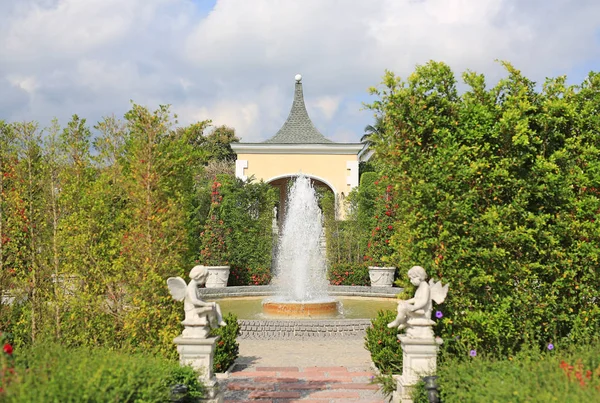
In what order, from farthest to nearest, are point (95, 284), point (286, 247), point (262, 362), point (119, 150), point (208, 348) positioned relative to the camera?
point (286, 247)
point (262, 362)
point (119, 150)
point (95, 284)
point (208, 348)

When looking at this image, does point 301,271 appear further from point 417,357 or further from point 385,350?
point 417,357

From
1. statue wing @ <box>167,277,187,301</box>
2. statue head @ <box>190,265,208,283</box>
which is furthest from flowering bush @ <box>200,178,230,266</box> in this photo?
statue head @ <box>190,265,208,283</box>

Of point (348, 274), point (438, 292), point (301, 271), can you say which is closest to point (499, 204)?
point (438, 292)

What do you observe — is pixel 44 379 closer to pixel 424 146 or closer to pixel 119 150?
pixel 119 150

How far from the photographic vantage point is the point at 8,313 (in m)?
7.69

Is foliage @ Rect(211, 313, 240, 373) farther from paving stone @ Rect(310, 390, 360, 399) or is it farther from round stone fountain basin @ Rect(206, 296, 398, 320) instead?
round stone fountain basin @ Rect(206, 296, 398, 320)

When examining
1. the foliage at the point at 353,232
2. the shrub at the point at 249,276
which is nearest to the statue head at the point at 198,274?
the shrub at the point at 249,276

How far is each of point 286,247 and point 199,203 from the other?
5.77m

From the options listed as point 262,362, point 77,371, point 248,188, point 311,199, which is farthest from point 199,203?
point 77,371

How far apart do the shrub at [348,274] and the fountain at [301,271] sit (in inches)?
16.6

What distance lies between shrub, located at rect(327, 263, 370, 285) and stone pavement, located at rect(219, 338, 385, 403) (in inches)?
370

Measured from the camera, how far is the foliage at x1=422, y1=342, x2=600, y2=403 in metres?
4.31

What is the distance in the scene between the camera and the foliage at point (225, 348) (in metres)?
7.95

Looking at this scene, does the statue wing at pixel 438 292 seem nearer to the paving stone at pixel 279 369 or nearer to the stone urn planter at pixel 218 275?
→ the paving stone at pixel 279 369
